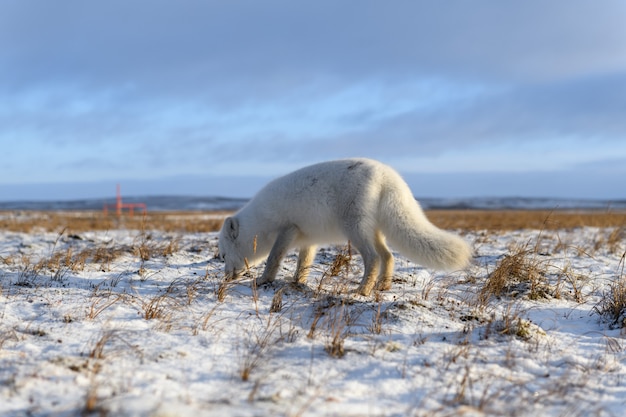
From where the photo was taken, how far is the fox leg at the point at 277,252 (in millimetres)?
5414

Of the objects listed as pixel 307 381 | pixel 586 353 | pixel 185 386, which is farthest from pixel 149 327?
pixel 586 353

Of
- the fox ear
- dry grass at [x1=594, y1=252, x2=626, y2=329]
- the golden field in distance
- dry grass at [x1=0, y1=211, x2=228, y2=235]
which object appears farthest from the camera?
dry grass at [x1=0, y1=211, x2=228, y2=235]

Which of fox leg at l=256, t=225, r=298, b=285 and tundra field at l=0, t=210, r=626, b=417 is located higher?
fox leg at l=256, t=225, r=298, b=285

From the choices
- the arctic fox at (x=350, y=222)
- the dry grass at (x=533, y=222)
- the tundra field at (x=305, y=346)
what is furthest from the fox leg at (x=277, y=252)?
the dry grass at (x=533, y=222)

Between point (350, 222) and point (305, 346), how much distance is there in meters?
1.89

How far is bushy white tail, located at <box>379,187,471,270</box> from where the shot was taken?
186 inches

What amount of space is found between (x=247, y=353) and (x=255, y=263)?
2.91 meters

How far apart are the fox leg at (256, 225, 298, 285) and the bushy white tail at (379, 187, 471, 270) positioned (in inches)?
40.4

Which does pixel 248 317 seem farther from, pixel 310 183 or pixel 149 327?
pixel 310 183

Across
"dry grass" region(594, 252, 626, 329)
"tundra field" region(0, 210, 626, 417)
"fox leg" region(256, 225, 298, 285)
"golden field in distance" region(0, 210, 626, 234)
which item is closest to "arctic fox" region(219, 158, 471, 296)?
"fox leg" region(256, 225, 298, 285)

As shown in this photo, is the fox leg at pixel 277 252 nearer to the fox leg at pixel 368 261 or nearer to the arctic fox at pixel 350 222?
the arctic fox at pixel 350 222

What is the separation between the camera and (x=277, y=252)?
5449 mm

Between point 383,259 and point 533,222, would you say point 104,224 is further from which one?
point 533,222

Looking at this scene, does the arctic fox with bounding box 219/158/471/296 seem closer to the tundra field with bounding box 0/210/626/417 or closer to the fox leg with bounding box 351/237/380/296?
the fox leg with bounding box 351/237/380/296
